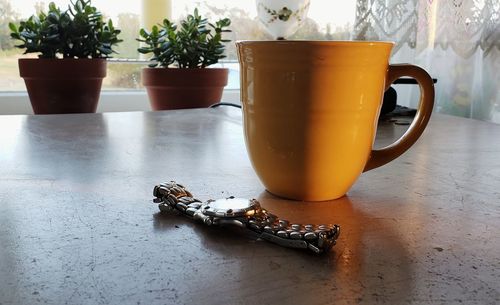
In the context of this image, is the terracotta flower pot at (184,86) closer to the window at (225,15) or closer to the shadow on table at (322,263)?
the window at (225,15)

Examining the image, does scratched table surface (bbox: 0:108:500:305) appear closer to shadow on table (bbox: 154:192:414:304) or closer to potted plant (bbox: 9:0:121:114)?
shadow on table (bbox: 154:192:414:304)

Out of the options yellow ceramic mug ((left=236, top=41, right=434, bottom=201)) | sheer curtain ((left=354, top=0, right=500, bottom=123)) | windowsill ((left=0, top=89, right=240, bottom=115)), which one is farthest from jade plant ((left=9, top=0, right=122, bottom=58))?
yellow ceramic mug ((left=236, top=41, right=434, bottom=201))

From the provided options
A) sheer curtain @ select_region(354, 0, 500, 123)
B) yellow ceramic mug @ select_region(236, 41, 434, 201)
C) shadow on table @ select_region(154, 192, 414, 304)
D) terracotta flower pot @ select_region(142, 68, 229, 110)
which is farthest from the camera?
terracotta flower pot @ select_region(142, 68, 229, 110)

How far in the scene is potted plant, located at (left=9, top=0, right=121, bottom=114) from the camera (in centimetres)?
138

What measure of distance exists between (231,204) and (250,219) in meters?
0.03

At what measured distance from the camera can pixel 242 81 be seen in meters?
0.41

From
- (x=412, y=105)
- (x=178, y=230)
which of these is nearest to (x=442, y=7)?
(x=412, y=105)

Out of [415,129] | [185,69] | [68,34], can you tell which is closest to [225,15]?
[185,69]

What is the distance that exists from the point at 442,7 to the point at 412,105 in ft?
1.03

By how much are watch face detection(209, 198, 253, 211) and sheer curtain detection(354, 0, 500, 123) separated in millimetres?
1170

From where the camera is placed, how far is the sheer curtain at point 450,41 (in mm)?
1337

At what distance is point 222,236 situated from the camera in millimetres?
327

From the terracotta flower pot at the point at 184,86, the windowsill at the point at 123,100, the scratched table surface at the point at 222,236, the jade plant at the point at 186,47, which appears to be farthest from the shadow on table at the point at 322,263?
the windowsill at the point at 123,100

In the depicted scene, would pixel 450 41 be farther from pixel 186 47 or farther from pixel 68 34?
pixel 68 34
